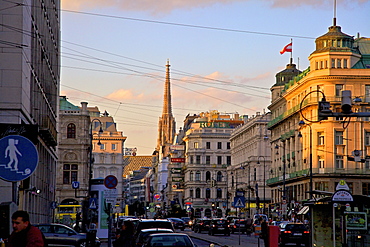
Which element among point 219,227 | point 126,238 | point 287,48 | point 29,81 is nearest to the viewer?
point 126,238

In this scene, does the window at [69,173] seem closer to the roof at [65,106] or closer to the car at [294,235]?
the roof at [65,106]

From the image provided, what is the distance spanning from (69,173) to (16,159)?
100244 millimetres

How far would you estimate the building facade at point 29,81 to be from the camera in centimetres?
3466

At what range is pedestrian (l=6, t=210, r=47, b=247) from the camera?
31.7 ft

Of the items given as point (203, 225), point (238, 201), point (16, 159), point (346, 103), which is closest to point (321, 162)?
point (203, 225)

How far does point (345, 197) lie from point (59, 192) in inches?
3490

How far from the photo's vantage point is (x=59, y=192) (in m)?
109

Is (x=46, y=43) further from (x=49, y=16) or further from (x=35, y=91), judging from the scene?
(x=35, y=91)

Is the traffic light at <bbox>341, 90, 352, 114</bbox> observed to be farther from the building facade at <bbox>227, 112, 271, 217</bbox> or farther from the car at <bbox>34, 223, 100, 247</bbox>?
the building facade at <bbox>227, 112, 271, 217</bbox>

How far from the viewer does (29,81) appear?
1542 inches

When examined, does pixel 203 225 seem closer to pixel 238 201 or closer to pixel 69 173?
pixel 69 173

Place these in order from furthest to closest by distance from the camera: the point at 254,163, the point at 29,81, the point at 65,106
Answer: the point at 254,163 < the point at 65,106 < the point at 29,81

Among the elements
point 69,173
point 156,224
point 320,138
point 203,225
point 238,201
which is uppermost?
point 320,138

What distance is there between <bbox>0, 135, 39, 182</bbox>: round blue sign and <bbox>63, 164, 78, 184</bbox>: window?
99.6 m
